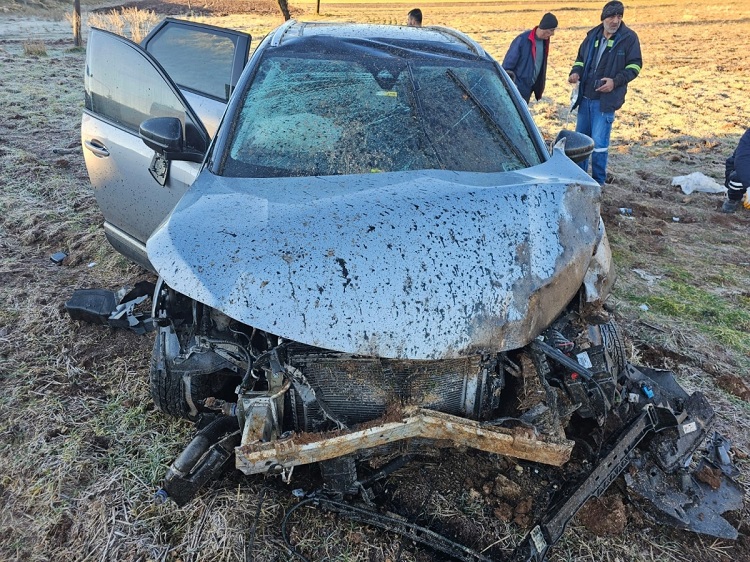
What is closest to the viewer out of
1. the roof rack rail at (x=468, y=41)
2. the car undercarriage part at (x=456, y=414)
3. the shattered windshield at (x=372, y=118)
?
the car undercarriage part at (x=456, y=414)

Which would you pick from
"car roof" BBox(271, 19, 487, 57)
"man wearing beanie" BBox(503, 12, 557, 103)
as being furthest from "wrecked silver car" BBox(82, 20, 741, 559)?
"man wearing beanie" BBox(503, 12, 557, 103)

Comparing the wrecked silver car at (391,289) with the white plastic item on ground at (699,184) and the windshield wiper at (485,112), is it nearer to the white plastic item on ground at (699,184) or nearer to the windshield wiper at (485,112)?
the windshield wiper at (485,112)

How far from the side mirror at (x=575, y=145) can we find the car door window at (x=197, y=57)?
2.33m

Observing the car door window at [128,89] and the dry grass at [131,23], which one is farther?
the dry grass at [131,23]

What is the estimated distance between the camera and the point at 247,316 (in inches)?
62.2

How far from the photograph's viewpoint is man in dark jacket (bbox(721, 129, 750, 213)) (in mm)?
5547

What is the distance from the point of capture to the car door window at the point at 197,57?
147 inches

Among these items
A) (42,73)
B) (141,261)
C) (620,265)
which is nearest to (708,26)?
(620,265)

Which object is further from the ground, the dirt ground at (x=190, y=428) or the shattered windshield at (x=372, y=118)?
the shattered windshield at (x=372, y=118)

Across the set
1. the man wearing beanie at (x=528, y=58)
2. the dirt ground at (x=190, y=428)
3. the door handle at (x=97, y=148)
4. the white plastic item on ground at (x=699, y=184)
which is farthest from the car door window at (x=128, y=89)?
the white plastic item on ground at (x=699, y=184)

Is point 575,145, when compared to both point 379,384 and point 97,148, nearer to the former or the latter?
point 379,384

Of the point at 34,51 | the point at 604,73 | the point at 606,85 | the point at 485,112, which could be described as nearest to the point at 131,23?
the point at 34,51

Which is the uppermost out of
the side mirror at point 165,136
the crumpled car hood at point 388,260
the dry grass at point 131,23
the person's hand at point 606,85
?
the dry grass at point 131,23

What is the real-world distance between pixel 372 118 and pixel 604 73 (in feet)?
14.3
